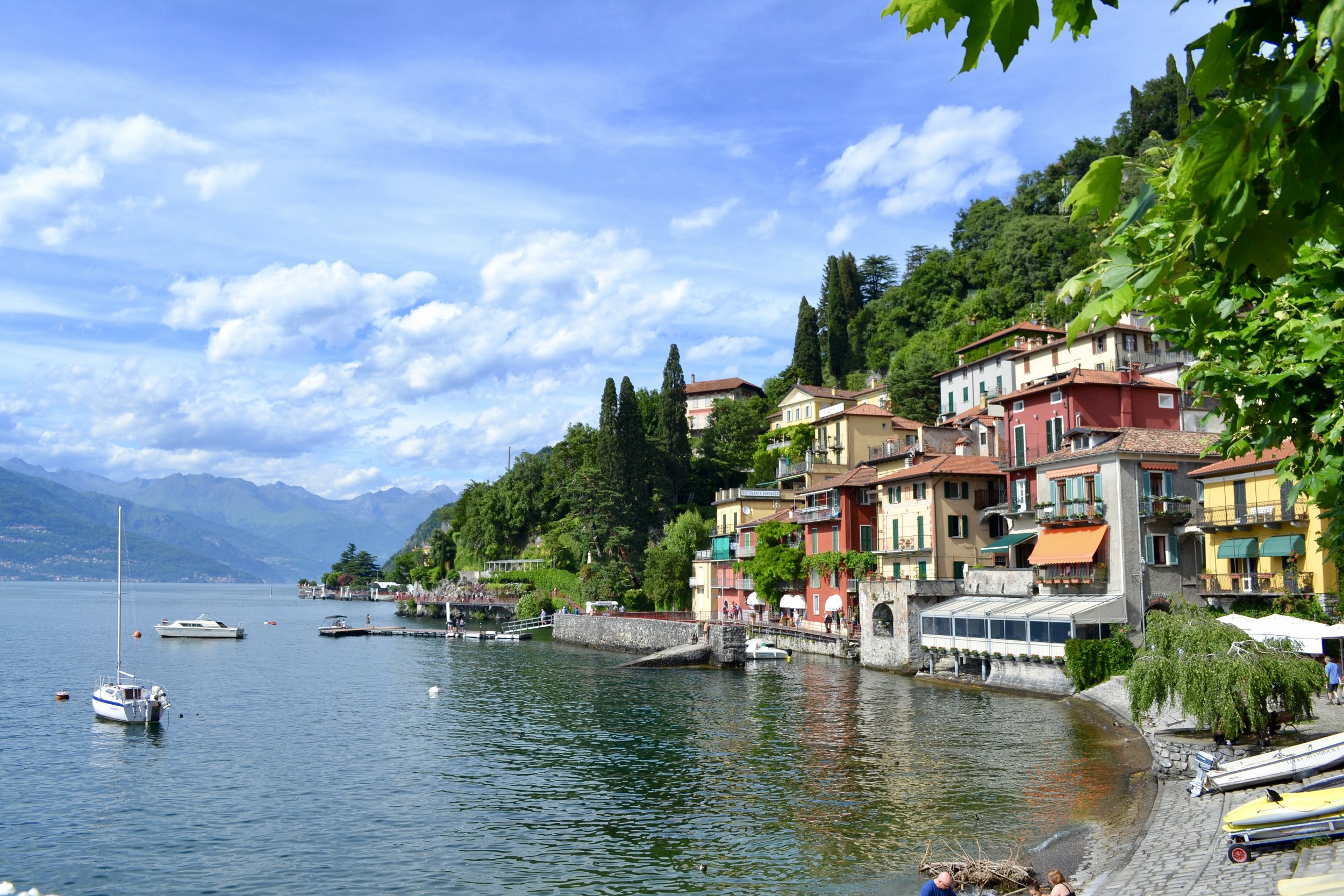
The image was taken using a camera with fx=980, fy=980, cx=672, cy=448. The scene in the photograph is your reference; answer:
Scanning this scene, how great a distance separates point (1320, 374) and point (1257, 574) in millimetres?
42847

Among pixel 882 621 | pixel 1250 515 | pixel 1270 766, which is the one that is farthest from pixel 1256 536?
pixel 1270 766

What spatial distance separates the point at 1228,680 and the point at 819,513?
46.9m

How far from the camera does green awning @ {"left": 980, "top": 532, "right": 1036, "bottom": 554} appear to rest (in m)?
56.7

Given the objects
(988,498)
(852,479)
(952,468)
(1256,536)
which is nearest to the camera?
(1256,536)

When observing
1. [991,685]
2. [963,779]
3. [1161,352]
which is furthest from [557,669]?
[1161,352]

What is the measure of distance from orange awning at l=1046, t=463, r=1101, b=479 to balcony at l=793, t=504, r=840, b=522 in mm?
19364

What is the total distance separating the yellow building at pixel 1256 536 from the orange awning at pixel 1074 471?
14.4 feet

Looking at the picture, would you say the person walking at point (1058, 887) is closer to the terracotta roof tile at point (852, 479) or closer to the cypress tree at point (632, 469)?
the terracotta roof tile at point (852, 479)

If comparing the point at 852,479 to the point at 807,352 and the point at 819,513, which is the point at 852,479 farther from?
the point at 807,352

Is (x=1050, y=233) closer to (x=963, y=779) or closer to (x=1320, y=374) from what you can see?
(x=963, y=779)

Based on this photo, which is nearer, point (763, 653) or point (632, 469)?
point (763, 653)

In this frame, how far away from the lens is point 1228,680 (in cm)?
2608

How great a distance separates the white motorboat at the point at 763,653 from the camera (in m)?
67.2

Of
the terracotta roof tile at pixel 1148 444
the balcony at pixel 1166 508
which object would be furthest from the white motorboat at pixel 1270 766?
the terracotta roof tile at pixel 1148 444
